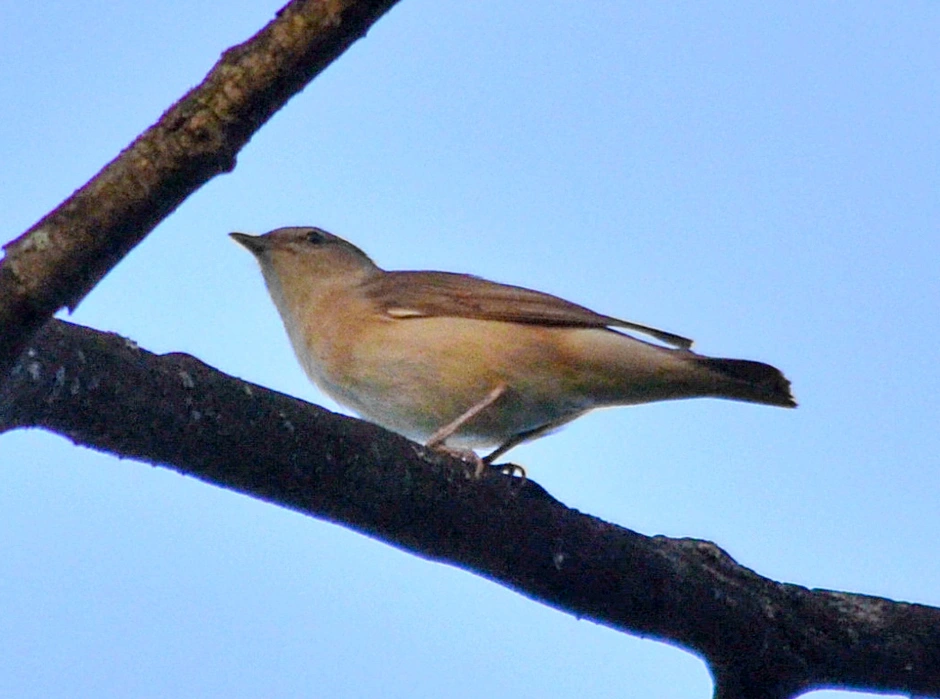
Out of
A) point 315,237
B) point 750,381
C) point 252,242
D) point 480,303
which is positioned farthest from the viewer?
point 315,237

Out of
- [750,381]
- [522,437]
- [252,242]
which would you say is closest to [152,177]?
[750,381]

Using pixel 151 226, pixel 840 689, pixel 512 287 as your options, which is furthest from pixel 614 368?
pixel 151 226

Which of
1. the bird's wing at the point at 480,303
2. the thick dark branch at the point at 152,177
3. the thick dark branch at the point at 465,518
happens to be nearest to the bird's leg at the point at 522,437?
the bird's wing at the point at 480,303

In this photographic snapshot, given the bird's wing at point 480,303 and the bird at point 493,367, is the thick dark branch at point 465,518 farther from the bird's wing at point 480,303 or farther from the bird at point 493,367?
the bird's wing at point 480,303

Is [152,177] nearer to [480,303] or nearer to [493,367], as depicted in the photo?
[493,367]

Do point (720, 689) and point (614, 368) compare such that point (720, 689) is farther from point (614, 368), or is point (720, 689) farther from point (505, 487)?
point (614, 368)

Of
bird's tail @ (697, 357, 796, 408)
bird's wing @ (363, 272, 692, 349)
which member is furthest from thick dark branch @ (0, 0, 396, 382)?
bird's wing @ (363, 272, 692, 349)
